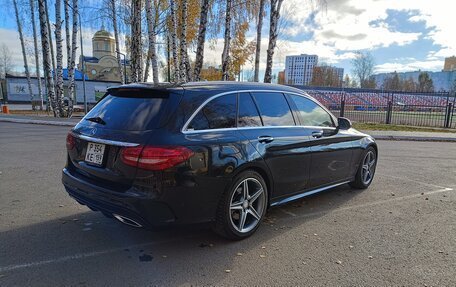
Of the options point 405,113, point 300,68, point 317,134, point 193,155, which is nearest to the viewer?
point 193,155

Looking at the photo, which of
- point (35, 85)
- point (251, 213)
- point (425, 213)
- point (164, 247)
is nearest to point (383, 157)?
point (425, 213)

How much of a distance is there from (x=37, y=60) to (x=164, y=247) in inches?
1315

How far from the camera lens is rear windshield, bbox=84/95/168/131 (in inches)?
127

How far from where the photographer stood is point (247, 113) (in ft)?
12.8

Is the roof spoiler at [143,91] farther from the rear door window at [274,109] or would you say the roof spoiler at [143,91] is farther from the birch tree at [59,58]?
the birch tree at [59,58]

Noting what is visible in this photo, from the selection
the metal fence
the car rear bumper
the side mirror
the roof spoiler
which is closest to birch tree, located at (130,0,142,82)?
the metal fence

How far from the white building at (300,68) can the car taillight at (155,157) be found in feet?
306

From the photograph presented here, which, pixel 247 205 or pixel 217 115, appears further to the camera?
pixel 247 205

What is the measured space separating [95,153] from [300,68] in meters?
97.3

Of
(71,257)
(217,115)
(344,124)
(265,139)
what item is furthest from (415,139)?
(71,257)

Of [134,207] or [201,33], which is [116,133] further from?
[201,33]

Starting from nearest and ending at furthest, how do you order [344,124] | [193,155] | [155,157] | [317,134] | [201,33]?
[155,157] → [193,155] → [317,134] → [344,124] → [201,33]

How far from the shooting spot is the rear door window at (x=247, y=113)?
3.81 meters

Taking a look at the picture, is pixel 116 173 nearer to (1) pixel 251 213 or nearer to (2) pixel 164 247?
(2) pixel 164 247
